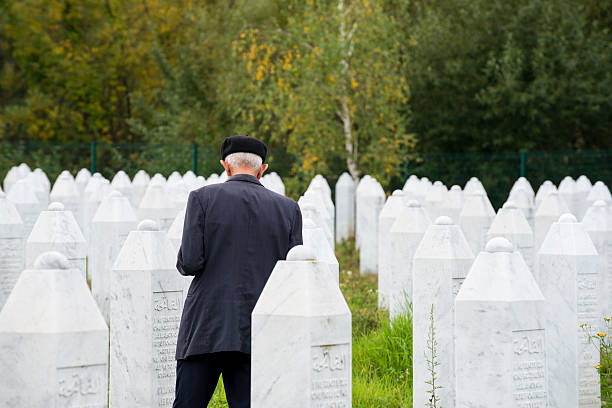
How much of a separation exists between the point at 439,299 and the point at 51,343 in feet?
10.7

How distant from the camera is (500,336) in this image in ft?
14.8

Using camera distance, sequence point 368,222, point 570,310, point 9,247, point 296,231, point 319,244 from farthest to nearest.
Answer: point 368,222
point 9,247
point 319,244
point 570,310
point 296,231

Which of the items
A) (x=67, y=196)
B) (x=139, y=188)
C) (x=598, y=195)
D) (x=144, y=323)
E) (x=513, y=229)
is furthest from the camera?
(x=139, y=188)

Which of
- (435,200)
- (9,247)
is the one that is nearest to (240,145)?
(9,247)

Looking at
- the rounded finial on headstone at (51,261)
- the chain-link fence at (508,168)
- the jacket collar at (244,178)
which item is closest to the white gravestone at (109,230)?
the jacket collar at (244,178)

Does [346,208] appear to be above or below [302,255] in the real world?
above

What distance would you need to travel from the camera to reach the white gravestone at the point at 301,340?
406cm

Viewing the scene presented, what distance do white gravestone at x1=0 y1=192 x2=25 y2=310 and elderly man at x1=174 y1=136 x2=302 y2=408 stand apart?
16.8 ft

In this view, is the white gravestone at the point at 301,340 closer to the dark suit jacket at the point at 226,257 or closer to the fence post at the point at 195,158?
the dark suit jacket at the point at 226,257

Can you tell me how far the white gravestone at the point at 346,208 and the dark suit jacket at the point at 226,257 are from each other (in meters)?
13.2

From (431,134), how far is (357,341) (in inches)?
685

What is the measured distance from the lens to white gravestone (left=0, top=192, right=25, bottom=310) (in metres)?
9.52

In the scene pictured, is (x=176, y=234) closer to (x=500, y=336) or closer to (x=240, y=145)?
(x=240, y=145)

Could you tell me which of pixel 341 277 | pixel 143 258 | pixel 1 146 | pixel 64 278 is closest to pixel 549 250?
pixel 143 258
